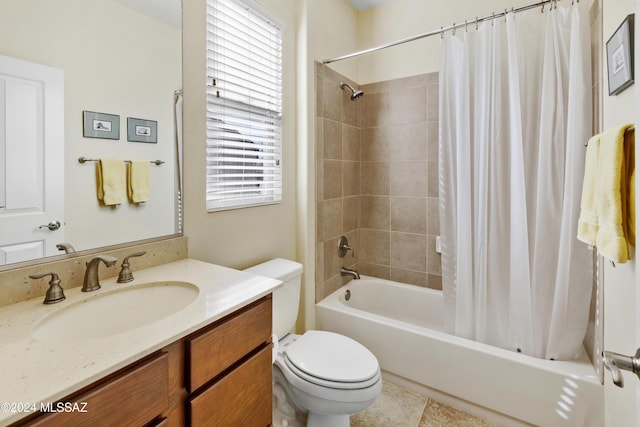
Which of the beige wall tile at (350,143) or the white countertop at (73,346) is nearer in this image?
the white countertop at (73,346)

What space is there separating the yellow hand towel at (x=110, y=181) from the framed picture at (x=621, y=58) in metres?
1.77

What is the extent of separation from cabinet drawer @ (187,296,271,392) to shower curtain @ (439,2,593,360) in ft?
4.30

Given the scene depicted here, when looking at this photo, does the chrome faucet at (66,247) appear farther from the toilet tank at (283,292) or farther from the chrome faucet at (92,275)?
the toilet tank at (283,292)

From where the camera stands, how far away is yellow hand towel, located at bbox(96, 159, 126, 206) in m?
1.10

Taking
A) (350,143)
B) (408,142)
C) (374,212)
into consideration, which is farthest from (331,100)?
(374,212)

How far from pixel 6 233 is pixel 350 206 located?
2.02 m

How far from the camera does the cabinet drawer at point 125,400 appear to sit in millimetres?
562

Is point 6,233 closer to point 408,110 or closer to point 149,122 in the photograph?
point 149,122

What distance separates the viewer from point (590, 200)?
1114mm

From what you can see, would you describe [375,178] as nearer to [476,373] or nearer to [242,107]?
[242,107]

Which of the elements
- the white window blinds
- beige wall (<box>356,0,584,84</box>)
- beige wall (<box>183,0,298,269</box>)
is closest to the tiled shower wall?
beige wall (<box>356,0,584,84</box>)

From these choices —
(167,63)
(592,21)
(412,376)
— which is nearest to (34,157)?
(167,63)

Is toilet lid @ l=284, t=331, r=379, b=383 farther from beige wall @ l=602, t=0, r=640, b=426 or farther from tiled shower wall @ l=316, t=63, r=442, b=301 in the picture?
beige wall @ l=602, t=0, r=640, b=426

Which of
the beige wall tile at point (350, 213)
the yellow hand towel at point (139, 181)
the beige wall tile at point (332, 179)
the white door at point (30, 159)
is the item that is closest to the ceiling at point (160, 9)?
the white door at point (30, 159)
